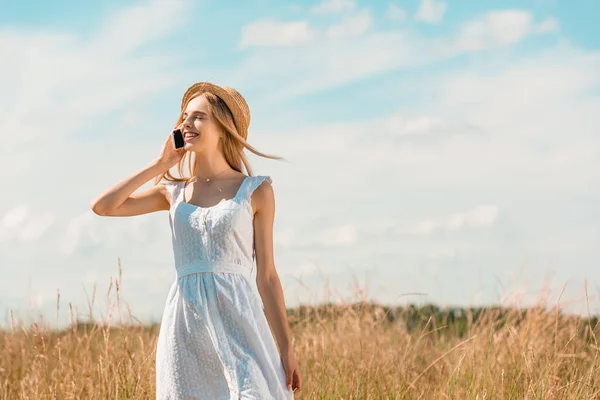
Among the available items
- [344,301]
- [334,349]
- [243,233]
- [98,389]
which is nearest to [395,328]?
[344,301]

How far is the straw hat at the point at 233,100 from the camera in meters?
3.50

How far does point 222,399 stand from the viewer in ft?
10.1

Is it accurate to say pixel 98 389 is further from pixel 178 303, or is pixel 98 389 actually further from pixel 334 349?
pixel 334 349

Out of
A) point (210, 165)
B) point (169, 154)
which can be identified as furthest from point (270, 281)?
point (169, 154)

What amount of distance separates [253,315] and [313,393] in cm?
195

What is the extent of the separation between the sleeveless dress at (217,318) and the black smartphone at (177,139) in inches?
11.0

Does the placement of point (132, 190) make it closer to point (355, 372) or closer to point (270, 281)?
point (270, 281)

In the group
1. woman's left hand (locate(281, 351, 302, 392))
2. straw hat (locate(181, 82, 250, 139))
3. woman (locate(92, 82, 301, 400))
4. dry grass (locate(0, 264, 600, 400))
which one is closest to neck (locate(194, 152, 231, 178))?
woman (locate(92, 82, 301, 400))

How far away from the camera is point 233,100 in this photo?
350 cm

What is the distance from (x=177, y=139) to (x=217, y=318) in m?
0.82

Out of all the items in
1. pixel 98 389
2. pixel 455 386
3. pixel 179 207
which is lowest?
pixel 455 386

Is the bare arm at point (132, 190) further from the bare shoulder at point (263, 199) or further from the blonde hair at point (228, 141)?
the bare shoulder at point (263, 199)

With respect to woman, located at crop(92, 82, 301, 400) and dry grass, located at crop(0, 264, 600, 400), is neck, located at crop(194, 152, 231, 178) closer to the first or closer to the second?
woman, located at crop(92, 82, 301, 400)

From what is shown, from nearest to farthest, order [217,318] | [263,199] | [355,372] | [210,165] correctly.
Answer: [217,318], [263,199], [210,165], [355,372]
